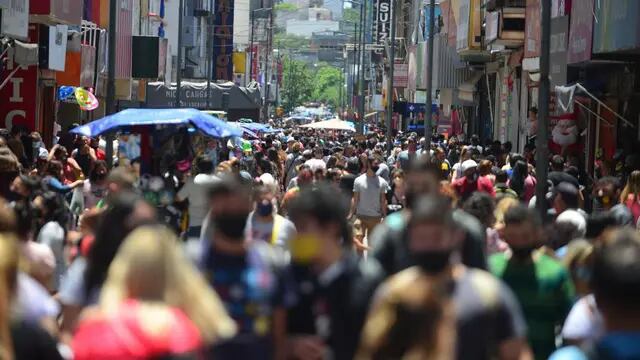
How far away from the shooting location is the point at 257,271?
7309mm

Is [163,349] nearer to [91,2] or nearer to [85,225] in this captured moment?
[85,225]

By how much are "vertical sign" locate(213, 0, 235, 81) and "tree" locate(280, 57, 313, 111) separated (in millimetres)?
79083

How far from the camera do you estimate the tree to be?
18762 cm

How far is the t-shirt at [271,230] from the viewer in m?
11.6

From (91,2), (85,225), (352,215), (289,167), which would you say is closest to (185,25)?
(91,2)

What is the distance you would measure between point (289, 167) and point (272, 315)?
65.7 feet

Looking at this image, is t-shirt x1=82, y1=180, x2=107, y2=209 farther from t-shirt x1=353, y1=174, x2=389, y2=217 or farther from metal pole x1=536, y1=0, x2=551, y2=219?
t-shirt x1=353, y1=174, x2=389, y2=217

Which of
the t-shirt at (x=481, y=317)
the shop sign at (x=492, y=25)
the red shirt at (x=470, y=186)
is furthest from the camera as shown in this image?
the shop sign at (x=492, y=25)

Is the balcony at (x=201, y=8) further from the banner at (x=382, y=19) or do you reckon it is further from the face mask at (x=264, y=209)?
the face mask at (x=264, y=209)

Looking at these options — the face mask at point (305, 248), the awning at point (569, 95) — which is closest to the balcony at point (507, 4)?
the awning at point (569, 95)

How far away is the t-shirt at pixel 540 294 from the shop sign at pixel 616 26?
11.4 m

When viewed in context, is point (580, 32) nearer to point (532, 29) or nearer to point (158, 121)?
point (532, 29)

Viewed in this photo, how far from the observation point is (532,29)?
3059 cm

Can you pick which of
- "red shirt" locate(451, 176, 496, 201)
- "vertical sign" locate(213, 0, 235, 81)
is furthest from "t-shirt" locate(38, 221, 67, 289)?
"vertical sign" locate(213, 0, 235, 81)
